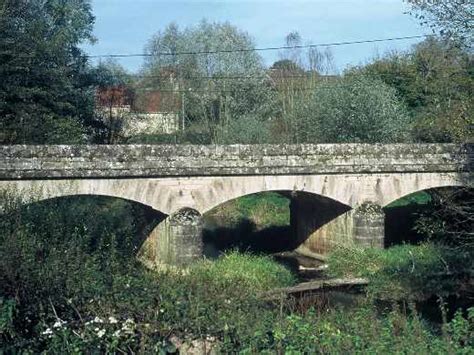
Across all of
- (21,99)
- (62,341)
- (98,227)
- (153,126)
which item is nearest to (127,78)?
(153,126)

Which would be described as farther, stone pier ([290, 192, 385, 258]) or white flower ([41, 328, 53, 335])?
stone pier ([290, 192, 385, 258])

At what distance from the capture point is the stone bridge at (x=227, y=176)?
15812mm

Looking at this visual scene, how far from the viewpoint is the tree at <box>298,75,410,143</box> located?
2584cm

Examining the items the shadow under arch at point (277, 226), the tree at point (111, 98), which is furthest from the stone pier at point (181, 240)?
the tree at point (111, 98)

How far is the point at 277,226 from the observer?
25.1m

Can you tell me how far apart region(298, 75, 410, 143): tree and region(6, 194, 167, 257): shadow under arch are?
8.96m

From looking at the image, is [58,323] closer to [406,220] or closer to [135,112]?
[406,220]

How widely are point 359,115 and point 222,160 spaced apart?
998cm

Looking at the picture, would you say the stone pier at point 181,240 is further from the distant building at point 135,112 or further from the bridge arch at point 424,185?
the distant building at point 135,112

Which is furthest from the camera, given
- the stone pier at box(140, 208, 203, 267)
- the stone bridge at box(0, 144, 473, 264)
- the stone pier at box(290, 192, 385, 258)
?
the stone pier at box(290, 192, 385, 258)

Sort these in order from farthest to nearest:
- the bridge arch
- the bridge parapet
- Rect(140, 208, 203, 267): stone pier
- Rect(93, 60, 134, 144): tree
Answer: Rect(93, 60, 134, 144): tree → the bridge arch → Rect(140, 208, 203, 267): stone pier → the bridge parapet

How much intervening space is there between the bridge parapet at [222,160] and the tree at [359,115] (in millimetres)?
6845

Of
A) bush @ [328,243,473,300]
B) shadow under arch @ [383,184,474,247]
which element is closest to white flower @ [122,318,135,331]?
bush @ [328,243,473,300]

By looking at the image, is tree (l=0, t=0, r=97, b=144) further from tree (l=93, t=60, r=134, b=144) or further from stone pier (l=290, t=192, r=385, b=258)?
stone pier (l=290, t=192, r=385, b=258)
